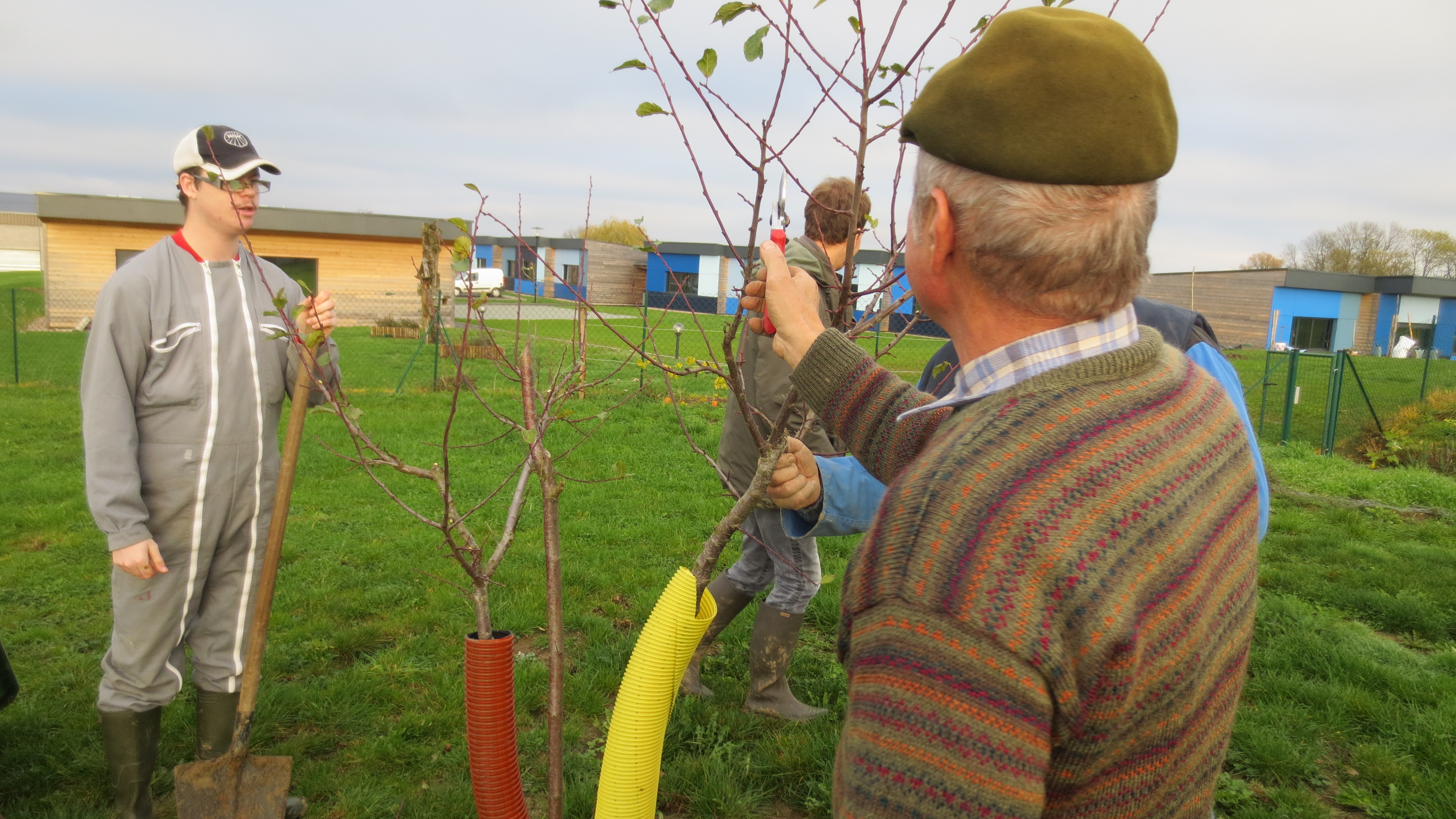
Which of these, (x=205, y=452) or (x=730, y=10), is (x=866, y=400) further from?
(x=205, y=452)

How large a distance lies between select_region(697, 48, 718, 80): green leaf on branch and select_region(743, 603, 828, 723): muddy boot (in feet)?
7.96

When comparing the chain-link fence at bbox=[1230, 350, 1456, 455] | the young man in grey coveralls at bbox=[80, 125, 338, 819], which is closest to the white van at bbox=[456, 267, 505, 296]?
the young man in grey coveralls at bbox=[80, 125, 338, 819]

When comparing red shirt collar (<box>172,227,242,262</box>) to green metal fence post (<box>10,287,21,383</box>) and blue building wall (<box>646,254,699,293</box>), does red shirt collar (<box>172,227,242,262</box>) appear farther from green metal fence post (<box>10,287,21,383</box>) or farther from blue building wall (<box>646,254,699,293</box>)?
blue building wall (<box>646,254,699,293</box>)

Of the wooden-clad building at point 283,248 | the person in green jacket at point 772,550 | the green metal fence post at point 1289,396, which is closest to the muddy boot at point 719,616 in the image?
the person in green jacket at point 772,550

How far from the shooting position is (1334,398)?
10.3m

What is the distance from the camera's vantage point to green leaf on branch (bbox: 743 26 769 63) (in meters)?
1.71

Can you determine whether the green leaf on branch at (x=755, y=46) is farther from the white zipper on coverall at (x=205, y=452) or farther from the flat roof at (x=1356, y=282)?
the flat roof at (x=1356, y=282)

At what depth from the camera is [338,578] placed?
496 centimetres

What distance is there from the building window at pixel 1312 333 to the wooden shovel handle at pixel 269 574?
134ft

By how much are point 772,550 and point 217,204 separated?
2.19 meters

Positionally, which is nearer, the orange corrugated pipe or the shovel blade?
the orange corrugated pipe

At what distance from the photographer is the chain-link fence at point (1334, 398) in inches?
406

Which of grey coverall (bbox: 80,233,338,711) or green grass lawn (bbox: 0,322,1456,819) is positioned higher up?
grey coverall (bbox: 80,233,338,711)

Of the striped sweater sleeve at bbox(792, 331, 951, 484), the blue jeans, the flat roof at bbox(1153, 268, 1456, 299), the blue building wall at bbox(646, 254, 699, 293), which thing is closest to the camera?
the striped sweater sleeve at bbox(792, 331, 951, 484)
